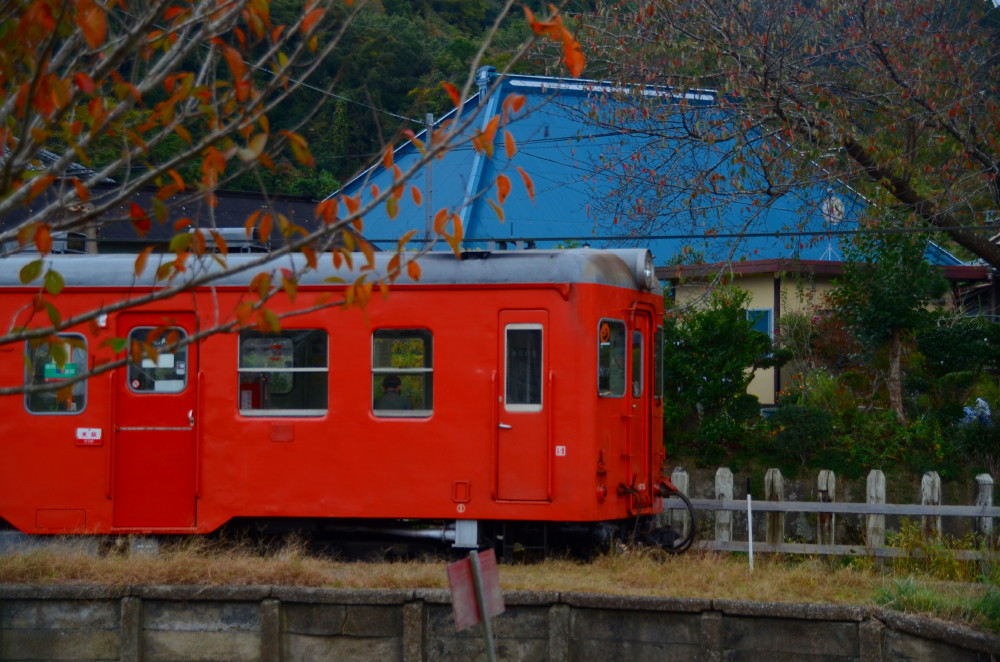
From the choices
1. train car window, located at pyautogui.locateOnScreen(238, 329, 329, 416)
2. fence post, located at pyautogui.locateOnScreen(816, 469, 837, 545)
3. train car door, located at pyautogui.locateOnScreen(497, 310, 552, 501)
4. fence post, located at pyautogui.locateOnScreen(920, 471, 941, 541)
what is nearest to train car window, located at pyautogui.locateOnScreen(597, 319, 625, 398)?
train car door, located at pyautogui.locateOnScreen(497, 310, 552, 501)

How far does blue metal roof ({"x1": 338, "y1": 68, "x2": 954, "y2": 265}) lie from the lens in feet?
47.1

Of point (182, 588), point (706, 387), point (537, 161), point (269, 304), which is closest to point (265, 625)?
point (182, 588)

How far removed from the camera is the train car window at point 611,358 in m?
11.4

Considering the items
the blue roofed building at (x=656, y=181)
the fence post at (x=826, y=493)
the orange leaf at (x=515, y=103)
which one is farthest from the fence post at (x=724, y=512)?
the orange leaf at (x=515, y=103)

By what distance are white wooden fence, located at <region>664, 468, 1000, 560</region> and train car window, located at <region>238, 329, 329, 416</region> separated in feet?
14.4

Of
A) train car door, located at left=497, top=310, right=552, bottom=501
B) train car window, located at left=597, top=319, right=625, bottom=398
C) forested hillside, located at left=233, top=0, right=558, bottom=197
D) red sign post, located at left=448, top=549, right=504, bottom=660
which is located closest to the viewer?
red sign post, located at left=448, top=549, right=504, bottom=660

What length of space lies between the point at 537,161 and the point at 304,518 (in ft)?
44.1

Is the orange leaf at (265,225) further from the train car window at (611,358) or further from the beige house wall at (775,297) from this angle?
the beige house wall at (775,297)

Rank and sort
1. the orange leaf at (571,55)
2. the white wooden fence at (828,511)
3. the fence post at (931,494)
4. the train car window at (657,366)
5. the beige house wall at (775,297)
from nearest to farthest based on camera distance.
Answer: the orange leaf at (571,55)
the train car window at (657,366)
the white wooden fence at (828,511)
the fence post at (931,494)
the beige house wall at (775,297)

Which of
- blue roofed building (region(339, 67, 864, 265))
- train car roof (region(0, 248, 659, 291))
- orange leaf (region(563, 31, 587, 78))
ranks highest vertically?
blue roofed building (region(339, 67, 864, 265))

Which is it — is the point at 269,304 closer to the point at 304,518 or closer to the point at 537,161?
the point at 304,518

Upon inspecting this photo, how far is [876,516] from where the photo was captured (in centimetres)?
1327

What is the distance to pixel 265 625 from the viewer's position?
360 inches

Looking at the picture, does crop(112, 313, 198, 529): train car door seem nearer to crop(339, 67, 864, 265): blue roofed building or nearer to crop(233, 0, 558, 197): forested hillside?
crop(339, 67, 864, 265): blue roofed building
